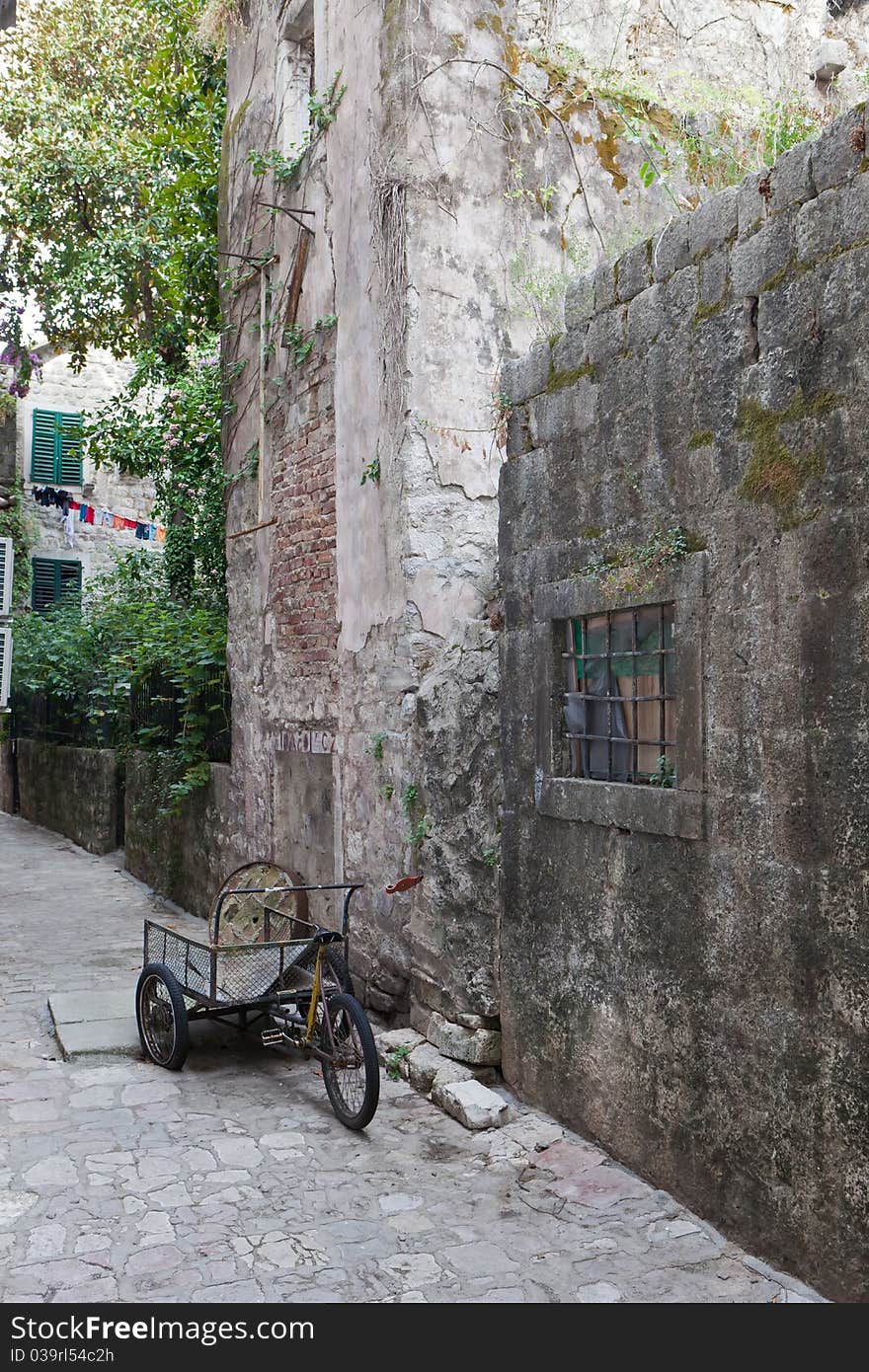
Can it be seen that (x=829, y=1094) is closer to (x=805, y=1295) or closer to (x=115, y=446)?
(x=805, y=1295)

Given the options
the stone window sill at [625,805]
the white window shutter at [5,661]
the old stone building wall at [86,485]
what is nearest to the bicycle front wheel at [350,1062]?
the stone window sill at [625,805]

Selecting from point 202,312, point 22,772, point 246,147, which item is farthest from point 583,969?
point 22,772

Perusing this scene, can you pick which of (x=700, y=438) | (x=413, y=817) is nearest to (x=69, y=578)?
(x=413, y=817)

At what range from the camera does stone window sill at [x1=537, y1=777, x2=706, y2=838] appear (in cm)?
428

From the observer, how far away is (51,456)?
20.9 m

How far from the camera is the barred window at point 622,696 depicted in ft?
15.0

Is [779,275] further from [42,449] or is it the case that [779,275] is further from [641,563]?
[42,449]

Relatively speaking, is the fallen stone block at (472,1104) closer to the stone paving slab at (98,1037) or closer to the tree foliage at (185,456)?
the stone paving slab at (98,1037)

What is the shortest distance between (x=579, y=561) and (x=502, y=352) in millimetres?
2380

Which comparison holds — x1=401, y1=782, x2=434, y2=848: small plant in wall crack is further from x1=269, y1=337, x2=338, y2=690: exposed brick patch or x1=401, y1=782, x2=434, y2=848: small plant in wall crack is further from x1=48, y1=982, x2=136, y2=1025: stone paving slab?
x1=48, y1=982, x2=136, y2=1025: stone paving slab

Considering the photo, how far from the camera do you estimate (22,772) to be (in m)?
18.8

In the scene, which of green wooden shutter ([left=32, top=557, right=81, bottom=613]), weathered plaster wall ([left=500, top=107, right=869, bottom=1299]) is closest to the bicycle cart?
weathered plaster wall ([left=500, top=107, right=869, bottom=1299])

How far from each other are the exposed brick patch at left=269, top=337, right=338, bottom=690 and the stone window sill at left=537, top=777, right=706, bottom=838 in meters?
2.97

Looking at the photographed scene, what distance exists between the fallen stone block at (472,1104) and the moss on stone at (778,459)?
2960 mm
